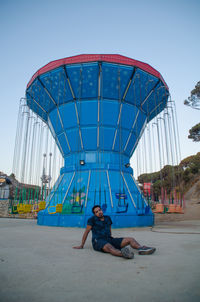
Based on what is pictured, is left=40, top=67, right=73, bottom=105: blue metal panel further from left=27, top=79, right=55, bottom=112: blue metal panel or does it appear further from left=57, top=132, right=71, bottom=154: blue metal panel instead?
left=57, top=132, right=71, bottom=154: blue metal panel

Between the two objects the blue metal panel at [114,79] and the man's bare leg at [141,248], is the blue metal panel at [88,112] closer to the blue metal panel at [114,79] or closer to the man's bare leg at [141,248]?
the blue metal panel at [114,79]

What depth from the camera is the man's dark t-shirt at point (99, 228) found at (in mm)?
4328

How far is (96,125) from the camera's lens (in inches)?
536

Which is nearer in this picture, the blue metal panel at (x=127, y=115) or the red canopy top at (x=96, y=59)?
the red canopy top at (x=96, y=59)

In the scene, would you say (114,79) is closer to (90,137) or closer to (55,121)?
(90,137)

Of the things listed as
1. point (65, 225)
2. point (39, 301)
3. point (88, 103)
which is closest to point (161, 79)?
point (88, 103)

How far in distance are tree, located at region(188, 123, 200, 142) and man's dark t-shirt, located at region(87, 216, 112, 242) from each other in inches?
1072

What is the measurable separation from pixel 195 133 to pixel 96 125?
2003cm

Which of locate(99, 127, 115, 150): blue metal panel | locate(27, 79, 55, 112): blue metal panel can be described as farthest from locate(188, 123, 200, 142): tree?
locate(27, 79, 55, 112): blue metal panel

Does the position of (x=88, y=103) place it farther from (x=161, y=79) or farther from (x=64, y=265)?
(x=64, y=265)

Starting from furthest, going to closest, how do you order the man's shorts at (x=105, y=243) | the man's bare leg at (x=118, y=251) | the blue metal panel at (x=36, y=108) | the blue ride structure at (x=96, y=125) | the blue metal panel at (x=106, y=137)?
the blue metal panel at (x=36, y=108) < the blue metal panel at (x=106, y=137) < the blue ride structure at (x=96, y=125) < the man's shorts at (x=105, y=243) < the man's bare leg at (x=118, y=251)

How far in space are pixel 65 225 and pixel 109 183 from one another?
3.51 meters

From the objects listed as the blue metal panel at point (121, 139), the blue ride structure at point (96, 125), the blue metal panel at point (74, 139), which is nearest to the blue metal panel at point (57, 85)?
the blue ride structure at point (96, 125)

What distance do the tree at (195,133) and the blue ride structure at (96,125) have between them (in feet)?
49.6
